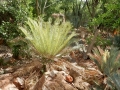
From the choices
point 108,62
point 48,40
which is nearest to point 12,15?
point 48,40

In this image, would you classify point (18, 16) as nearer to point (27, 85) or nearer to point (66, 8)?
point (27, 85)

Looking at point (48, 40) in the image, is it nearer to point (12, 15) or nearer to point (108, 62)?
point (108, 62)

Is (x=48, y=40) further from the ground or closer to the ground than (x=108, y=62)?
further from the ground

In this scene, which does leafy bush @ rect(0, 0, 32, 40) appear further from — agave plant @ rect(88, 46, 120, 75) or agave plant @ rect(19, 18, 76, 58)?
agave plant @ rect(88, 46, 120, 75)

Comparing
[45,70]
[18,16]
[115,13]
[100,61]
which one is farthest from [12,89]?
[115,13]

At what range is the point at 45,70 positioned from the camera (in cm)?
531

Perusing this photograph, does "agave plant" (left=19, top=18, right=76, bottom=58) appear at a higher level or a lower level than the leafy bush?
lower

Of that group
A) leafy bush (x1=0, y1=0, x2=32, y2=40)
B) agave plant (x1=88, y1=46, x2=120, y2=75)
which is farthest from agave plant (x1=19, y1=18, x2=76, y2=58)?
leafy bush (x1=0, y1=0, x2=32, y2=40)

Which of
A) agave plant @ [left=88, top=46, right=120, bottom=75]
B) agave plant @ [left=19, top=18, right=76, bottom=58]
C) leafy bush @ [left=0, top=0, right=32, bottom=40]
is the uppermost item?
leafy bush @ [left=0, top=0, right=32, bottom=40]

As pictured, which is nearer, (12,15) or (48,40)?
(48,40)

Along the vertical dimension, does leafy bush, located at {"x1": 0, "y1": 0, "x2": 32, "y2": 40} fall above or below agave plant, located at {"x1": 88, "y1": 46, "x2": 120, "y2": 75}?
above

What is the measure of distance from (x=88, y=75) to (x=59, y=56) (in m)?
0.81

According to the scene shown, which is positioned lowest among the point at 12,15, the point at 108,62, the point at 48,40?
the point at 108,62

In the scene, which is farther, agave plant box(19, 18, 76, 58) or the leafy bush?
the leafy bush
